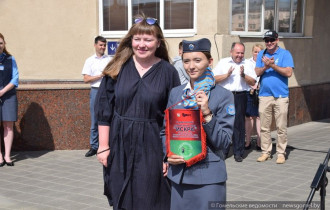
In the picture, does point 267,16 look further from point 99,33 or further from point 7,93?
point 7,93

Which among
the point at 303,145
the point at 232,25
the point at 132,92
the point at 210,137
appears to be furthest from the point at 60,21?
the point at 210,137

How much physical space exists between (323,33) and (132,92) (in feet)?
32.2

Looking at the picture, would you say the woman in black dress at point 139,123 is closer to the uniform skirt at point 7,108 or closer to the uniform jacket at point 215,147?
the uniform jacket at point 215,147

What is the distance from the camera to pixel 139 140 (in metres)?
3.71

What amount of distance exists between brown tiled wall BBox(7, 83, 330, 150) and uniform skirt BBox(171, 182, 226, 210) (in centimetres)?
565

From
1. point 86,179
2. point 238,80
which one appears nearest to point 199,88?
point 86,179

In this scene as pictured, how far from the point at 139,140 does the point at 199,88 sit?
0.81 metres

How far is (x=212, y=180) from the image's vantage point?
10.2 feet

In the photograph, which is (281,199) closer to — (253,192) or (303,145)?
(253,192)

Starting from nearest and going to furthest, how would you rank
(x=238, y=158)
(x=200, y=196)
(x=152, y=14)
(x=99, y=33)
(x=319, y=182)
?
(x=319, y=182) < (x=200, y=196) < (x=238, y=158) < (x=152, y=14) < (x=99, y=33)

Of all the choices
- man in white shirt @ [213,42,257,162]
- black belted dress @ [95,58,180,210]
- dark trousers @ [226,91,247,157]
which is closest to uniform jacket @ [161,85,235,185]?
black belted dress @ [95,58,180,210]

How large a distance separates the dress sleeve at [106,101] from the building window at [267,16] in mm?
6064

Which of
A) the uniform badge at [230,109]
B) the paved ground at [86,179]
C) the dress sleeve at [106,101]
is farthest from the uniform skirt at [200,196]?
the paved ground at [86,179]

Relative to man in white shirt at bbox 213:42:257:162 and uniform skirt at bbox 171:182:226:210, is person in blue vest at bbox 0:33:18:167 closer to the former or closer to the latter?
man in white shirt at bbox 213:42:257:162
